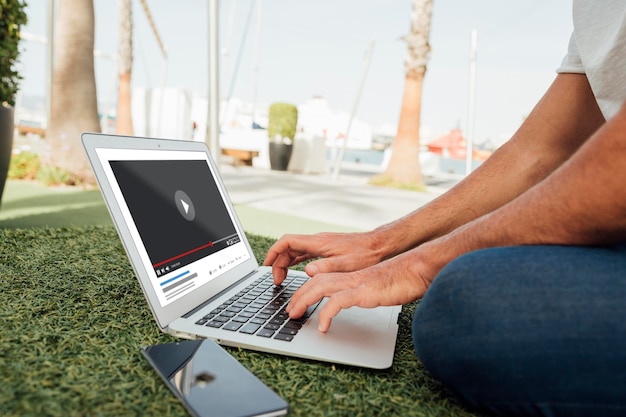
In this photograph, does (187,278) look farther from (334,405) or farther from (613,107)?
(613,107)

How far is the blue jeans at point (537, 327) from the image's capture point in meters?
0.69

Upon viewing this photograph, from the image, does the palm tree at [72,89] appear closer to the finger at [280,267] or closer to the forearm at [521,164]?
the finger at [280,267]

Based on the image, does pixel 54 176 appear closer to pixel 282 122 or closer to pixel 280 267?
pixel 280 267

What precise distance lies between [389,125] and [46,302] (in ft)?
135

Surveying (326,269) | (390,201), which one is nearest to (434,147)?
(390,201)

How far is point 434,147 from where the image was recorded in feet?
72.7

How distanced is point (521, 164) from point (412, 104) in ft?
25.9

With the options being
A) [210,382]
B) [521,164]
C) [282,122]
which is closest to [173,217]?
[210,382]

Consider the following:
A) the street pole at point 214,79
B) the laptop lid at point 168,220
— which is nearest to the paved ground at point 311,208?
the street pole at point 214,79

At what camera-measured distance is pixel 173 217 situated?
118cm

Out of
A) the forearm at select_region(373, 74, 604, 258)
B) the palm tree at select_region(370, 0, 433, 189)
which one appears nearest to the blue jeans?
the forearm at select_region(373, 74, 604, 258)

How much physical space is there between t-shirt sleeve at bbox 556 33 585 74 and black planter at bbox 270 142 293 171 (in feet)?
33.9

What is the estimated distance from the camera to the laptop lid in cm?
102

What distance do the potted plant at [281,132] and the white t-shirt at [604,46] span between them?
10507mm
